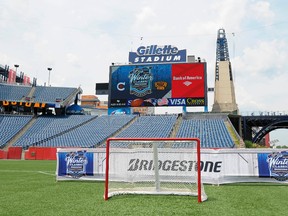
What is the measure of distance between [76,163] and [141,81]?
2557 cm

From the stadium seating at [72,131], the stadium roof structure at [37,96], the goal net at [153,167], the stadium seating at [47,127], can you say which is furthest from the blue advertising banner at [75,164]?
the stadium roof structure at [37,96]

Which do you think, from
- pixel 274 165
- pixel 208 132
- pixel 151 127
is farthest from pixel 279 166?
pixel 151 127

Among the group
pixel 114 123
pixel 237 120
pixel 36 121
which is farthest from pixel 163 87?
pixel 36 121

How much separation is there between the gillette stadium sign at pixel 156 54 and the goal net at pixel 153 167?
2789 centimetres

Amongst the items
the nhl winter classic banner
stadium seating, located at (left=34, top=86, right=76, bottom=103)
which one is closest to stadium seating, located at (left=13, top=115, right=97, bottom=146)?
stadium seating, located at (left=34, top=86, right=76, bottom=103)

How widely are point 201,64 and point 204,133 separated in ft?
29.0

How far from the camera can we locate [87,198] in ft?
26.5

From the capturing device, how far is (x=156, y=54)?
38.5m

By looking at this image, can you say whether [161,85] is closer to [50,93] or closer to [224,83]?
[50,93]

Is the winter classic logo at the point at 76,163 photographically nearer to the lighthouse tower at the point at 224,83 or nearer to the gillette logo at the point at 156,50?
the gillette logo at the point at 156,50

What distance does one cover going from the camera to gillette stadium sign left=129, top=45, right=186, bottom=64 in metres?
37.8

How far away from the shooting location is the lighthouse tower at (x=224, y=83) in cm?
5868

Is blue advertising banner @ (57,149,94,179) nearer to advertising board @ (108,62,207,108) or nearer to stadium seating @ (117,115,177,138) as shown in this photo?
stadium seating @ (117,115,177,138)

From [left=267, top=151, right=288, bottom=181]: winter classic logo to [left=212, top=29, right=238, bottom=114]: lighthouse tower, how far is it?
150 feet
